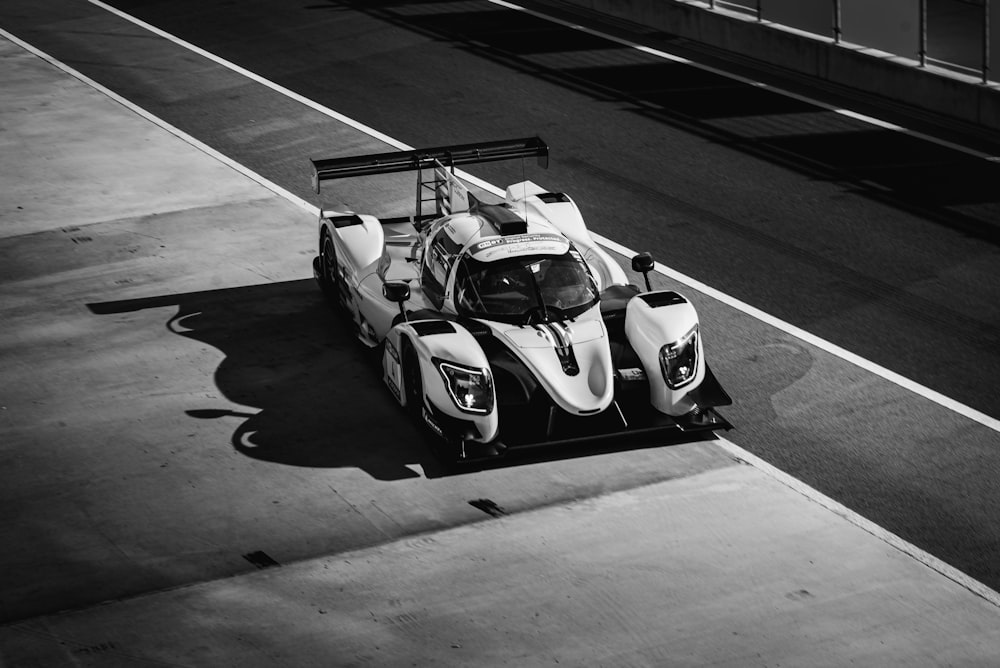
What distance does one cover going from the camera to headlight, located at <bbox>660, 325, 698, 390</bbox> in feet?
39.7

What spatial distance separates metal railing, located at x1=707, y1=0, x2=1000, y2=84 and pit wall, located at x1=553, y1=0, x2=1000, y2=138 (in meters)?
0.14

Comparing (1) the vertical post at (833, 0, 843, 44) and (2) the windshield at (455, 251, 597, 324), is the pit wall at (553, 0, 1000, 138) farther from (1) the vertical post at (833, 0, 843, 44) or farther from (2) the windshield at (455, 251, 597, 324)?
(2) the windshield at (455, 251, 597, 324)

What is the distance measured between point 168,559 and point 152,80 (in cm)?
1485

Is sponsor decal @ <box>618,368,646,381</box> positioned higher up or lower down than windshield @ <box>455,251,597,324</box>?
lower down

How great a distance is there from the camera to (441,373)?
38.7ft

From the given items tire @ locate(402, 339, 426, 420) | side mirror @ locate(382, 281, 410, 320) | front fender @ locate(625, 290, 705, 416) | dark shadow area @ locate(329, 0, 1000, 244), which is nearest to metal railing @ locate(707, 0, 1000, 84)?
dark shadow area @ locate(329, 0, 1000, 244)

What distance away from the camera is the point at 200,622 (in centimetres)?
988

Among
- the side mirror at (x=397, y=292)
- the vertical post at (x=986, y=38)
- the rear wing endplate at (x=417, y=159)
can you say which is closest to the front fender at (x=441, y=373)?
the side mirror at (x=397, y=292)

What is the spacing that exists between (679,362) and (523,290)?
1.47 metres

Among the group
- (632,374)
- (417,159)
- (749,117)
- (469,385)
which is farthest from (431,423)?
(749,117)

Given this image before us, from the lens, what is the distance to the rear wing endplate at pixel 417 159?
48.2 feet

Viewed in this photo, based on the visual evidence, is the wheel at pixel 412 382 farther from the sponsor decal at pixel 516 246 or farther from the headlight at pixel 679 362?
the headlight at pixel 679 362

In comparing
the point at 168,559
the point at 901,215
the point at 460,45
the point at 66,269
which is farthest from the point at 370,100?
the point at 168,559

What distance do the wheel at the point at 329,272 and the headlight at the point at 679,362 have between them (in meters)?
3.85
